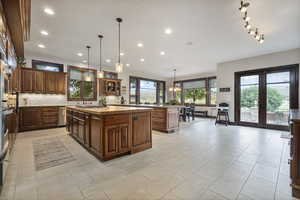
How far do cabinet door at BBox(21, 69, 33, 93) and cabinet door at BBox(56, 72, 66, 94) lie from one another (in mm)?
838

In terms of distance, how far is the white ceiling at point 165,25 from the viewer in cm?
257

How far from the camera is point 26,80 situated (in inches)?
193

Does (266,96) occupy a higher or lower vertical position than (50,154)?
higher

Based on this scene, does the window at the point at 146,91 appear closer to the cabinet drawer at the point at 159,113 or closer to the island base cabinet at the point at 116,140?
the cabinet drawer at the point at 159,113

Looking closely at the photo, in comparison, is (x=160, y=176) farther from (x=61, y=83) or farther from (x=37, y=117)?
(x=61, y=83)

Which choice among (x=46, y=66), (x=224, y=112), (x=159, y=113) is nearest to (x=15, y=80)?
(x=46, y=66)

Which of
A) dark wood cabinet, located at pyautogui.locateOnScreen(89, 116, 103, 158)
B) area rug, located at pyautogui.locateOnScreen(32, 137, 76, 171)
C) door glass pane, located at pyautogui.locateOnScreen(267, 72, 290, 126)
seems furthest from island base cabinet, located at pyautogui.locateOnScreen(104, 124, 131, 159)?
door glass pane, located at pyautogui.locateOnScreen(267, 72, 290, 126)

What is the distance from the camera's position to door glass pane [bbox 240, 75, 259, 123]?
5688 millimetres

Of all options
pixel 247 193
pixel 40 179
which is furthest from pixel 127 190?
pixel 247 193

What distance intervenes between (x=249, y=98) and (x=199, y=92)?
3666 millimetres

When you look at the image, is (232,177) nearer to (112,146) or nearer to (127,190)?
(127,190)

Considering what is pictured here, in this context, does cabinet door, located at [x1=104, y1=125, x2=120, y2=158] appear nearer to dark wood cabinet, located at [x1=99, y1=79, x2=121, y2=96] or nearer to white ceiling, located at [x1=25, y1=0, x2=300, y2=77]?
white ceiling, located at [x1=25, y1=0, x2=300, y2=77]

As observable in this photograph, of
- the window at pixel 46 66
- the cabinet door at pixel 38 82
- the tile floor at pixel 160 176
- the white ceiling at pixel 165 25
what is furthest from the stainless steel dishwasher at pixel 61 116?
the tile floor at pixel 160 176

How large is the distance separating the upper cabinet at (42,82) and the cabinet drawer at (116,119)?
438cm
